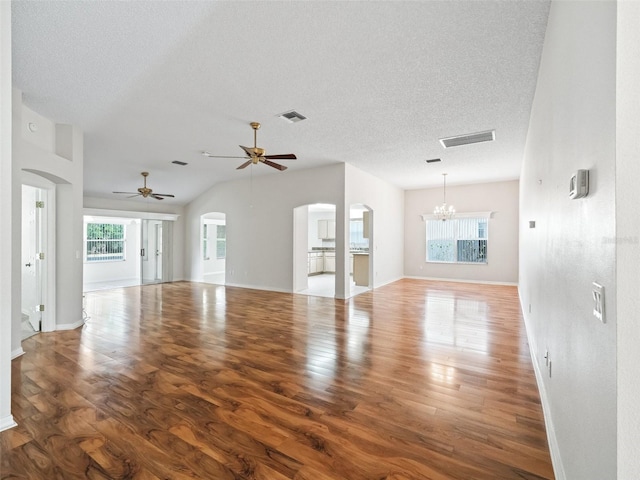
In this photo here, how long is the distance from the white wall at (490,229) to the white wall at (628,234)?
9021 mm

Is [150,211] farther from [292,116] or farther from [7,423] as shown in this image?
[7,423]

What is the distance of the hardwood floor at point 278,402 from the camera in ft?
5.79

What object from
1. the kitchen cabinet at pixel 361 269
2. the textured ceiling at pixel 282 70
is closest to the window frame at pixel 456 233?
the kitchen cabinet at pixel 361 269

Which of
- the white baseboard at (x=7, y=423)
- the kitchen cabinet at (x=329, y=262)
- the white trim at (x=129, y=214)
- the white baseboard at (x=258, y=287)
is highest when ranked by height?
the white trim at (x=129, y=214)

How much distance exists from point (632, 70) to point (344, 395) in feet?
8.32

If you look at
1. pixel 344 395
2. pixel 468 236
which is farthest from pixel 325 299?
pixel 468 236

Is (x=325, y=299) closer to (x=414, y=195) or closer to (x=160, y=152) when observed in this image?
(x=160, y=152)

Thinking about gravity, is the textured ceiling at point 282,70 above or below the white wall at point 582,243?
above

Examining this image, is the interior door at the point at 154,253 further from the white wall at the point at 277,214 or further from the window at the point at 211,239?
the window at the point at 211,239

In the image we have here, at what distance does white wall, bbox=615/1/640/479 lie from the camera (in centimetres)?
77

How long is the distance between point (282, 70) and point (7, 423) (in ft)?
12.1

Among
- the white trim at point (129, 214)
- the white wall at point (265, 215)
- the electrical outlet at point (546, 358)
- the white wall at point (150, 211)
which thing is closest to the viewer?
the electrical outlet at point (546, 358)

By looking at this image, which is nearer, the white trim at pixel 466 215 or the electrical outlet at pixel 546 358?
the electrical outlet at pixel 546 358

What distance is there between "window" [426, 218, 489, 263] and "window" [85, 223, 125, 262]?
10525 millimetres
